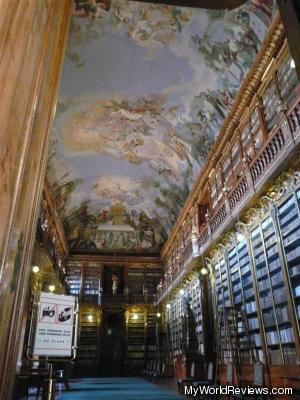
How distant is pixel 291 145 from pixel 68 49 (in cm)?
648

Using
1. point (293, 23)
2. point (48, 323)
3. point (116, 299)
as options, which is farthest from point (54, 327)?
point (116, 299)

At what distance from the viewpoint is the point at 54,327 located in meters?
3.04

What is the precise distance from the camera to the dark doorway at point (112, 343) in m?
17.2

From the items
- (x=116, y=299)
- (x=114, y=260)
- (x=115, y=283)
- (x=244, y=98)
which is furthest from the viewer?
(x=114, y=260)

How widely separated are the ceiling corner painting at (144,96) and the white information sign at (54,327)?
710 centimetres

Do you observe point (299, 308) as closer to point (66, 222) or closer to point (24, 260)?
point (24, 260)

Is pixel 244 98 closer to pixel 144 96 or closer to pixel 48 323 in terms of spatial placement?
pixel 144 96

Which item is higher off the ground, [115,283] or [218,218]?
[115,283]

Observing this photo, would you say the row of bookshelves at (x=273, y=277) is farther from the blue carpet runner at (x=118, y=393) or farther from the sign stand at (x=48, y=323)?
the sign stand at (x=48, y=323)

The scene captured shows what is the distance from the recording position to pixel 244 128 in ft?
28.1

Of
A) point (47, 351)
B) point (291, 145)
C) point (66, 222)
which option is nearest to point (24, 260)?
point (47, 351)

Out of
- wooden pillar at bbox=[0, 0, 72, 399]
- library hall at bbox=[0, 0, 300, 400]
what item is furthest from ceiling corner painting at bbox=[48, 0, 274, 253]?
wooden pillar at bbox=[0, 0, 72, 399]

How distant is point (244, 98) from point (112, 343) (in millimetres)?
14753

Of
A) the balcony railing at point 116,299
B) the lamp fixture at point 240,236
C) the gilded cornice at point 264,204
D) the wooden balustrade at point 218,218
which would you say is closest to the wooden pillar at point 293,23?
the gilded cornice at point 264,204
